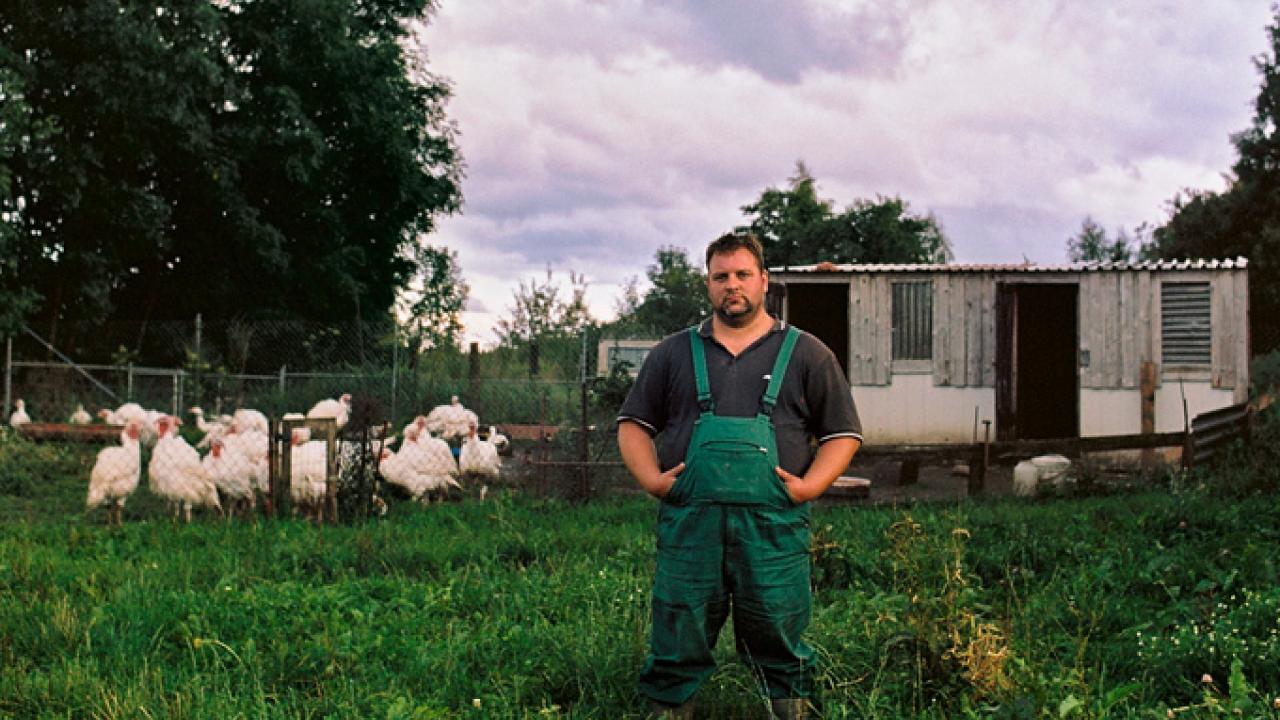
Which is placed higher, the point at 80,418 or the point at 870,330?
the point at 870,330

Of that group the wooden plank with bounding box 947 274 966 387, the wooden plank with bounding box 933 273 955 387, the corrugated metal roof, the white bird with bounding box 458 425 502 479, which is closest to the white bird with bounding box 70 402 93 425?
the white bird with bounding box 458 425 502 479

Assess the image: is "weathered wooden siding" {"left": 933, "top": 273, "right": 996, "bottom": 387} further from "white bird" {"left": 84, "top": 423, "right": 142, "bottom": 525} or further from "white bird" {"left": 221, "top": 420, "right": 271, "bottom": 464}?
"white bird" {"left": 84, "top": 423, "right": 142, "bottom": 525}

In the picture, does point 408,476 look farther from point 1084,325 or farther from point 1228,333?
point 1228,333

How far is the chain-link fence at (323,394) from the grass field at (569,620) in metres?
2.08

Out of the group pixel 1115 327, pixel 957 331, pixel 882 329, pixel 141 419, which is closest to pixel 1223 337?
pixel 1115 327

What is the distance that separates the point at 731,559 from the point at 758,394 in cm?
57

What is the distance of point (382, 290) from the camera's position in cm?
2973

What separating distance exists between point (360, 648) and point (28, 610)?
7.08ft

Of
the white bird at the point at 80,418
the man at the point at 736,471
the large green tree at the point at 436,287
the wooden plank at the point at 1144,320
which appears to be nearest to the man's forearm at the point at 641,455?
the man at the point at 736,471

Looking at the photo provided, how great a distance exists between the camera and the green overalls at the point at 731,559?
3.54 metres

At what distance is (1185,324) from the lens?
1542cm

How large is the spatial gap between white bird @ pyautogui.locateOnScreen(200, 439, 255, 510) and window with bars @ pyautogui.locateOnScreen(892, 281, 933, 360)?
10.1m

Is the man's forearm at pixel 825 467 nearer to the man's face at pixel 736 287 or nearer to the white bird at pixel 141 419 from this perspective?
the man's face at pixel 736 287

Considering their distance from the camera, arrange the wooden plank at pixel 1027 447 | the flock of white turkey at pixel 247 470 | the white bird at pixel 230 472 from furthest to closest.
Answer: the wooden plank at pixel 1027 447 → the white bird at pixel 230 472 → the flock of white turkey at pixel 247 470
